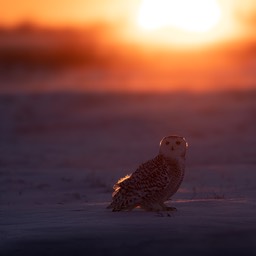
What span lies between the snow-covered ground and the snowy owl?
12 centimetres

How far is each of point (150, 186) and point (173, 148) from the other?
60 cm

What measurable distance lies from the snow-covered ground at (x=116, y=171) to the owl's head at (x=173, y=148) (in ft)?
1.82

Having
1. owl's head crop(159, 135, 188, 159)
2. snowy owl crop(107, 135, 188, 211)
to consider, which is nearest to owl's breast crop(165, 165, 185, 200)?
snowy owl crop(107, 135, 188, 211)

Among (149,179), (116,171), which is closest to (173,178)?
(149,179)

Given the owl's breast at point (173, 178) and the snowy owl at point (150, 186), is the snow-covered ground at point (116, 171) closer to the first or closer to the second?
the snowy owl at point (150, 186)

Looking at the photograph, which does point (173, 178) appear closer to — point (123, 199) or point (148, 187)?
point (148, 187)

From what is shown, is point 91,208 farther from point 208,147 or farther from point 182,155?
point 208,147

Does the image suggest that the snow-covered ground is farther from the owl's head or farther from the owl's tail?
the owl's head

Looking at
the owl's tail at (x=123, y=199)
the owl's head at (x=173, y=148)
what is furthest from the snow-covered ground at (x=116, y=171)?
the owl's head at (x=173, y=148)

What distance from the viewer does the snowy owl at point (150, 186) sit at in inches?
353

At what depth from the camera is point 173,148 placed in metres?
9.39

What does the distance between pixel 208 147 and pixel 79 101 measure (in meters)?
10.5

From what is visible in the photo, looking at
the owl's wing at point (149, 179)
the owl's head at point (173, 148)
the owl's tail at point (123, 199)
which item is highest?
the owl's head at point (173, 148)

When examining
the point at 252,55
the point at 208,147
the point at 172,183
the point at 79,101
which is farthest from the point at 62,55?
the point at 172,183
